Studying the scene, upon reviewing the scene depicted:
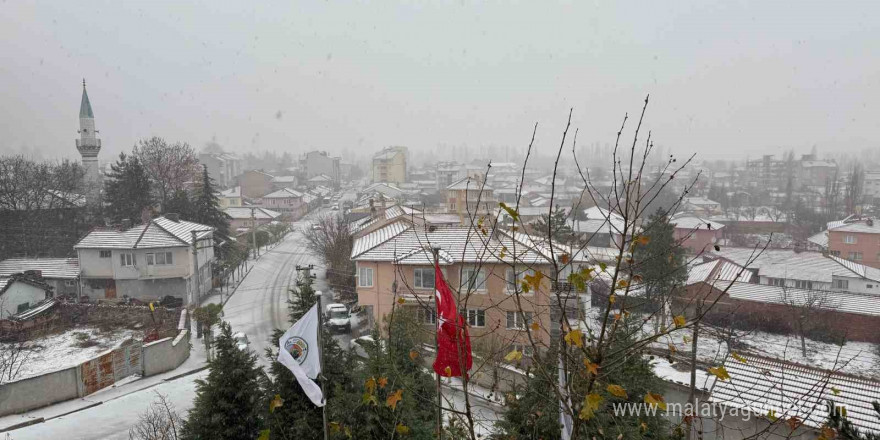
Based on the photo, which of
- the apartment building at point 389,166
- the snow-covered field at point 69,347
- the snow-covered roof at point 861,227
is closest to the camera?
the snow-covered field at point 69,347

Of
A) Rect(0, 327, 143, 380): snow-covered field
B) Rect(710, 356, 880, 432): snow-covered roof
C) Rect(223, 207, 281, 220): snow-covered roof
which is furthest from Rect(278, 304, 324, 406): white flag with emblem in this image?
Rect(223, 207, 281, 220): snow-covered roof

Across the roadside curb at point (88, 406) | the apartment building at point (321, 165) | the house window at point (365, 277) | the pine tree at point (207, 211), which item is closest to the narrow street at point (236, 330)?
the roadside curb at point (88, 406)

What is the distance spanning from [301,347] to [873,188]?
8000 cm

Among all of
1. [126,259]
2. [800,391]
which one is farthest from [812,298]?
[126,259]

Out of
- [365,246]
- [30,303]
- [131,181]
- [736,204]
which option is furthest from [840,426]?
[736,204]

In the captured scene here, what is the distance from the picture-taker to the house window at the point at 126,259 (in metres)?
19.7

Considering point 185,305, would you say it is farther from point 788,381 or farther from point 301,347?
point 788,381

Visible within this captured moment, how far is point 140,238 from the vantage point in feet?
64.9

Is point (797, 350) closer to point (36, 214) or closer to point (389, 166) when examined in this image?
A: point (36, 214)

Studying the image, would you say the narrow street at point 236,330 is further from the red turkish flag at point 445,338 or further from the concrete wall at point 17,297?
the red turkish flag at point 445,338

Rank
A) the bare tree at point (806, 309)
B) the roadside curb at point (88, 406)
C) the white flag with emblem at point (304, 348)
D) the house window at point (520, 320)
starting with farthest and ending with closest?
the bare tree at point (806, 309) < the roadside curb at point (88, 406) < the white flag with emblem at point (304, 348) < the house window at point (520, 320)

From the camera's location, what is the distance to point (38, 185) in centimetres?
2652

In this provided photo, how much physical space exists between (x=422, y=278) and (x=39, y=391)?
8.65 meters

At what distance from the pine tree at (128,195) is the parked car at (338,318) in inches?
562
